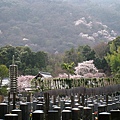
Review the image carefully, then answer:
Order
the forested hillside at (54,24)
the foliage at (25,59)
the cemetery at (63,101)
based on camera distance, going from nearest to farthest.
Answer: the cemetery at (63,101) < the foliage at (25,59) < the forested hillside at (54,24)

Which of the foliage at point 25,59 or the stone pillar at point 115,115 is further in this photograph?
the foliage at point 25,59

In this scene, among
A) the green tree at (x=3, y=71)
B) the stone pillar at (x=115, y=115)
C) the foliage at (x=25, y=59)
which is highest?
the foliage at (x=25, y=59)

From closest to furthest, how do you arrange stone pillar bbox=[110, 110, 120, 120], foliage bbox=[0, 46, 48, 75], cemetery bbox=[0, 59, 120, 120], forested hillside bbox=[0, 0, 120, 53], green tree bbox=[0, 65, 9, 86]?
1. stone pillar bbox=[110, 110, 120, 120]
2. cemetery bbox=[0, 59, 120, 120]
3. green tree bbox=[0, 65, 9, 86]
4. foliage bbox=[0, 46, 48, 75]
5. forested hillside bbox=[0, 0, 120, 53]

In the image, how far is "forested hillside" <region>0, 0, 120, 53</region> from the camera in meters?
127

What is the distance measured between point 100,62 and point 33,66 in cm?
1377

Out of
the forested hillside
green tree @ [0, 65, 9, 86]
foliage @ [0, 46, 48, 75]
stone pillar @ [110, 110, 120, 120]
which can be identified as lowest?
stone pillar @ [110, 110, 120, 120]

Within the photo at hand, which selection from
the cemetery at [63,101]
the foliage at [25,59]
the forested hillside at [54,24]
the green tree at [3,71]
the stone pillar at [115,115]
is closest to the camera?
the stone pillar at [115,115]

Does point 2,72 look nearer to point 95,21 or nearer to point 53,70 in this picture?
point 53,70

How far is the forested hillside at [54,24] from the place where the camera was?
4998 inches

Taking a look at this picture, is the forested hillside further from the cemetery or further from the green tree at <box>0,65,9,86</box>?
the cemetery

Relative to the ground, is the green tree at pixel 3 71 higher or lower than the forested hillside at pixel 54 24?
lower

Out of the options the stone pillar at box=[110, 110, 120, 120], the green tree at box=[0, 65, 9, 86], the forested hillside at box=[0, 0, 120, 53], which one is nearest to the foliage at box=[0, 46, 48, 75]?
the green tree at box=[0, 65, 9, 86]

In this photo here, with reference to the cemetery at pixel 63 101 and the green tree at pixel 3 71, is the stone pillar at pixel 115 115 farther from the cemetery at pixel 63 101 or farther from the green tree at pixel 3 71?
the green tree at pixel 3 71

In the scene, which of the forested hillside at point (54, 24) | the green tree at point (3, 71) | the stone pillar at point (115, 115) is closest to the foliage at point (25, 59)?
the green tree at point (3, 71)
